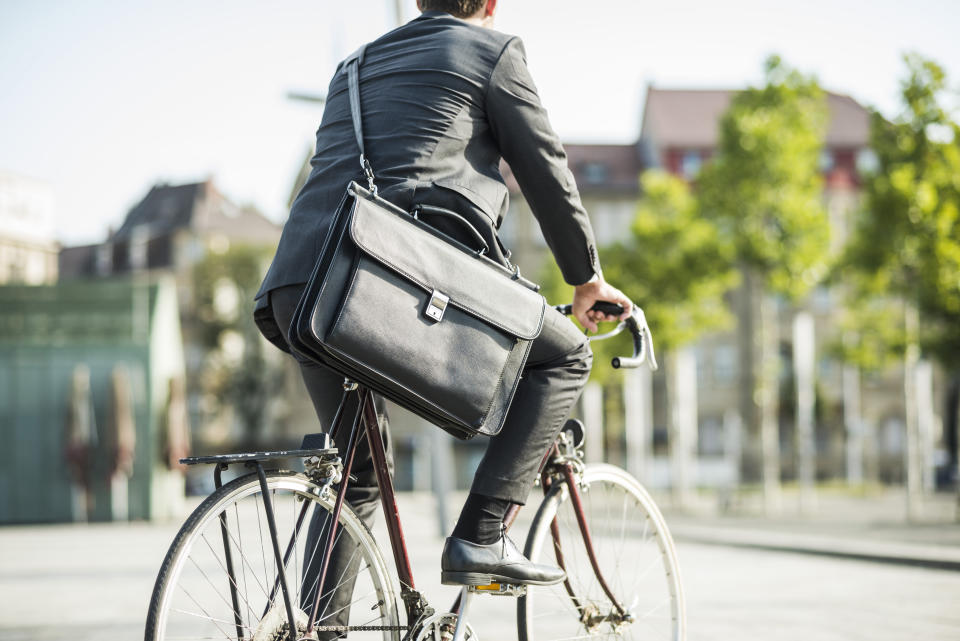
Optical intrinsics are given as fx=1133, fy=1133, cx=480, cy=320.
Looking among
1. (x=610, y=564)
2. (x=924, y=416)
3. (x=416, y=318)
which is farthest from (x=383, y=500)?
(x=924, y=416)

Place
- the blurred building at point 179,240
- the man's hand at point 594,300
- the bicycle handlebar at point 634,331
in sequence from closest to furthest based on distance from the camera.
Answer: the man's hand at point 594,300, the bicycle handlebar at point 634,331, the blurred building at point 179,240

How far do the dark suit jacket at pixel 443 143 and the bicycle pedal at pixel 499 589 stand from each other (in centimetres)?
80

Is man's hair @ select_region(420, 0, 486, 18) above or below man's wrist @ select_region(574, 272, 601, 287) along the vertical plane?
above

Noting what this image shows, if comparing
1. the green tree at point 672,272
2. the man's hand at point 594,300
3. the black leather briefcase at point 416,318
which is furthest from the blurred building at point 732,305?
the black leather briefcase at point 416,318

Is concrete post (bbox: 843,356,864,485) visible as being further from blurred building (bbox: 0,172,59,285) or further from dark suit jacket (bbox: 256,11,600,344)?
blurred building (bbox: 0,172,59,285)

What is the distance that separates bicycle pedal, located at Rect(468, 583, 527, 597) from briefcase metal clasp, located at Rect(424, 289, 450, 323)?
0.71 m

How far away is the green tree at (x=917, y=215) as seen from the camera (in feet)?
63.3

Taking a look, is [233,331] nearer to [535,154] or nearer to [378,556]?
[378,556]

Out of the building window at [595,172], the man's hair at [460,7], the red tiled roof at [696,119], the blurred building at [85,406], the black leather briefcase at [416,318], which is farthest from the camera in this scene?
the building window at [595,172]

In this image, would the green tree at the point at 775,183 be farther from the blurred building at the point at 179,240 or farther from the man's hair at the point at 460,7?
the blurred building at the point at 179,240

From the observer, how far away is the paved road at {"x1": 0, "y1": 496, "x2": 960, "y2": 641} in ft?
17.6

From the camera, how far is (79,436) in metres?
21.4

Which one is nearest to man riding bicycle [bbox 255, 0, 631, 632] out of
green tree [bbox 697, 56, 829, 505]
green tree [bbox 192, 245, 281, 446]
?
green tree [bbox 697, 56, 829, 505]

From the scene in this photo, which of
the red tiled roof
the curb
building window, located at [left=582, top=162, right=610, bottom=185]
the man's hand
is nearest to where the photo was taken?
the man's hand
